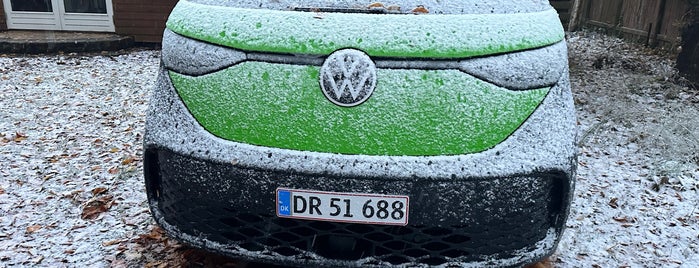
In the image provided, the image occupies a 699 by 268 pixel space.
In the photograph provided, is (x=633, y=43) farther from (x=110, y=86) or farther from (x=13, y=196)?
(x=13, y=196)

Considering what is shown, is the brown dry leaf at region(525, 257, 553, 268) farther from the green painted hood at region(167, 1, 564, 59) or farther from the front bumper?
the green painted hood at region(167, 1, 564, 59)

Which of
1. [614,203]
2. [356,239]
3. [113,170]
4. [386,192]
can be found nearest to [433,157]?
[386,192]

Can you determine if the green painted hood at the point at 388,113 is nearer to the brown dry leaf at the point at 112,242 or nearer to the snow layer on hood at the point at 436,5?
the snow layer on hood at the point at 436,5

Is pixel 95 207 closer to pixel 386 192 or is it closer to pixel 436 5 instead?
pixel 386 192

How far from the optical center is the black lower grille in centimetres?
195

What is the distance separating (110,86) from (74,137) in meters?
2.42

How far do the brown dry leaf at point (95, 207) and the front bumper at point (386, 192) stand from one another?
154 centimetres

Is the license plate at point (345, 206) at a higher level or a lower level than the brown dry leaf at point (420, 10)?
lower

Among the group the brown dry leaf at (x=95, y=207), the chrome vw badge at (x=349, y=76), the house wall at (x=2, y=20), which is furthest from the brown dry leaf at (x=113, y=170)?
the house wall at (x=2, y=20)

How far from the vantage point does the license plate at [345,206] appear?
194 cm

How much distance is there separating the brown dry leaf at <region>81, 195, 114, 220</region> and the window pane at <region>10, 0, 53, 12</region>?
879 cm

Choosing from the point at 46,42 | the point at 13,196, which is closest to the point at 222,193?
the point at 13,196

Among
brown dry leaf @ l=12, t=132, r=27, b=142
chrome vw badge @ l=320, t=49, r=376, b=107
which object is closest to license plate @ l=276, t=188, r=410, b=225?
chrome vw badge @ l=320, t=49, r=376, b=107

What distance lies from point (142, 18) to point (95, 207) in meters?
7.99
